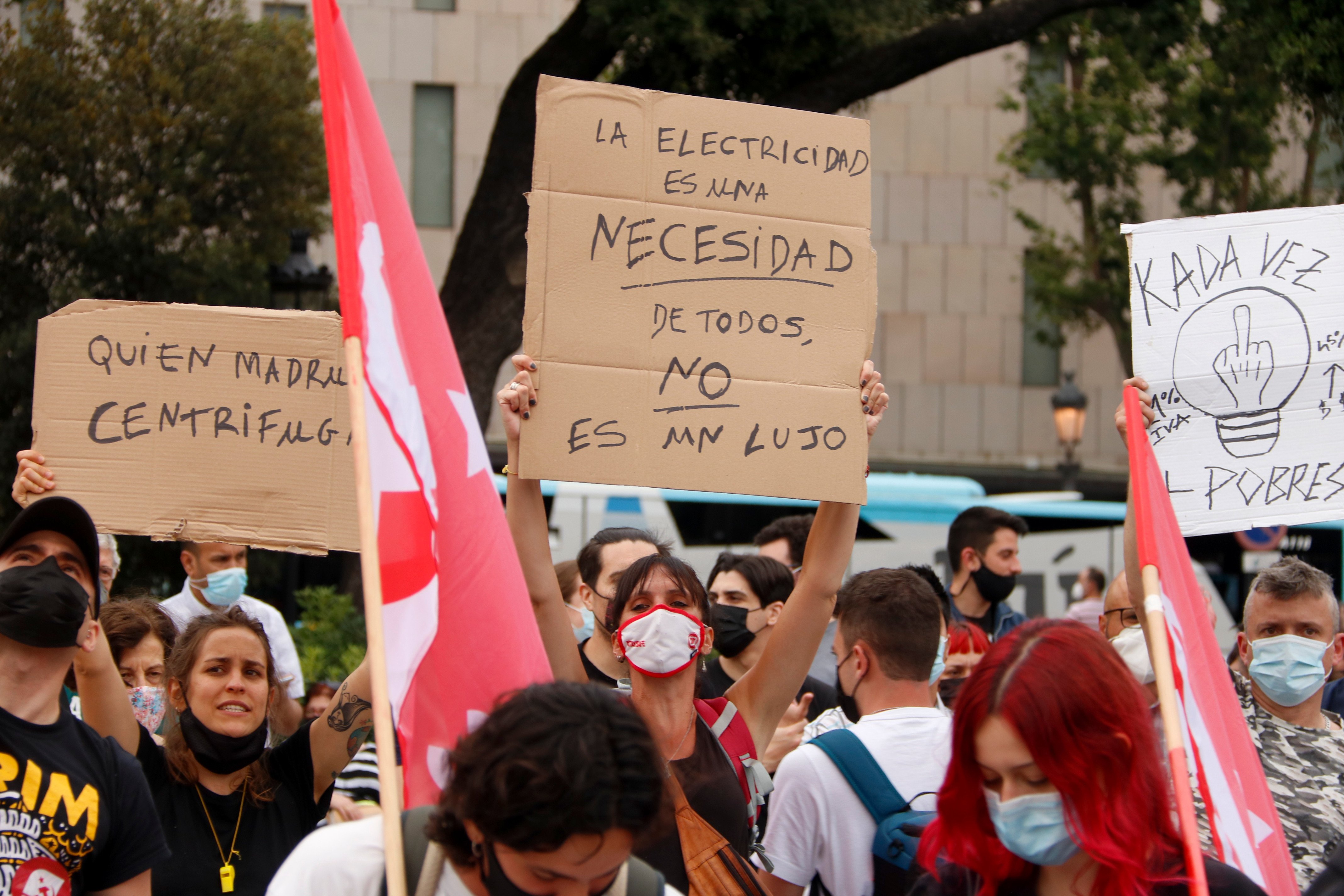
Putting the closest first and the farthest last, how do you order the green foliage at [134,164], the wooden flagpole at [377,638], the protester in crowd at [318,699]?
1. the wooden flagpole at [377,638]
2. the protester in crowd at [318,699]
3. the green foliage at [134,164]

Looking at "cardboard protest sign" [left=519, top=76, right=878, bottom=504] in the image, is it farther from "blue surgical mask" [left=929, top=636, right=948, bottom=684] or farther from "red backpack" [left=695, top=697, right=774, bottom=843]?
"blue surgical mask" [left=929, top=636, right=948, bottom=684]

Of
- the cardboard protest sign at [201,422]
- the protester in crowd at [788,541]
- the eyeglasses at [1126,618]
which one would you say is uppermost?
the cardboard protest sign at [201,422]

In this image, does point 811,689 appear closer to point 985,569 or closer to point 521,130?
point 985,569

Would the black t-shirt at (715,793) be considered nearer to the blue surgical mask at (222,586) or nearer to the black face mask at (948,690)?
the black face mask at (948,690)

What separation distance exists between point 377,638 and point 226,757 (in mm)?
1382

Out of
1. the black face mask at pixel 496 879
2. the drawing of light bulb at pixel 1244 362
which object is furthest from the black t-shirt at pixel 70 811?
the drawing of light bulb at pixel 1244 362

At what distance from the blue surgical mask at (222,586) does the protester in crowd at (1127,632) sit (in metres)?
3.43

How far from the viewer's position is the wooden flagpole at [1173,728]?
2.10m

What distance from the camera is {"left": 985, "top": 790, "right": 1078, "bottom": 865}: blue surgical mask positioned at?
6.98ft

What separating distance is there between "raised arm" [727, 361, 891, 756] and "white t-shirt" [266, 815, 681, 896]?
145cm

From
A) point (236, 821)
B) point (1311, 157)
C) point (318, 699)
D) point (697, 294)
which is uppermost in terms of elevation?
point (1311, 157)

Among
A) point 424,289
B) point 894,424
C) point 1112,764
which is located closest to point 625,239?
point 424,289

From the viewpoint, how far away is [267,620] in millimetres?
5652

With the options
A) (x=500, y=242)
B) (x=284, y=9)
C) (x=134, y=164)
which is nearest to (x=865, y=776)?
(x=500, y=242)
